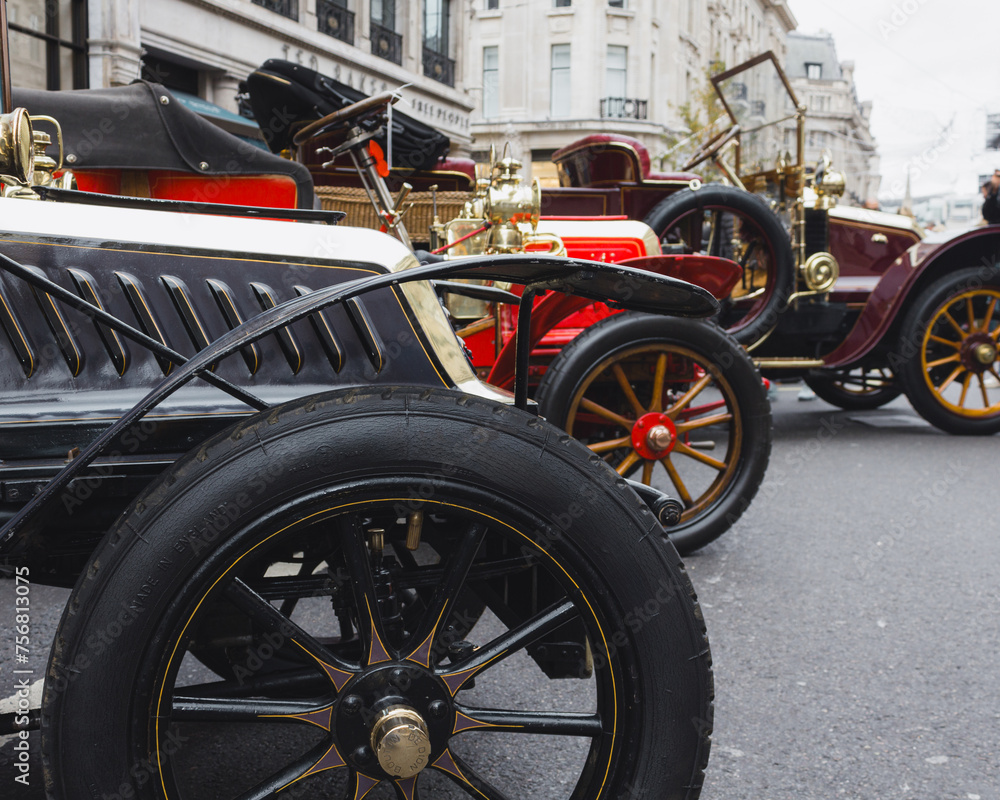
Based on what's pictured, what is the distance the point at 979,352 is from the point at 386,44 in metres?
13.7

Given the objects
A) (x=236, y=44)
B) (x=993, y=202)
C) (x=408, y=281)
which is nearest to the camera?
(x=408, y=281)

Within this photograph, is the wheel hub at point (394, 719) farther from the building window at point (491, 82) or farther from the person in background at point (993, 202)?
the building window at point (491, 82)

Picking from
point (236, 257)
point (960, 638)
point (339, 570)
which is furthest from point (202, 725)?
point (960, 638)

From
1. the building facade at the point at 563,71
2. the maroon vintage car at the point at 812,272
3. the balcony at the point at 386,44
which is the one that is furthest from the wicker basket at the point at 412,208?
the building facade at the point at 563,71

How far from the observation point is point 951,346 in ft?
19.8

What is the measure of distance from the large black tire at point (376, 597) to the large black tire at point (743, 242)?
3781 millimetres

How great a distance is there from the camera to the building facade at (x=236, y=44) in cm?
1001

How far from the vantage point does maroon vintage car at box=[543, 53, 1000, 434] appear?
5559mm

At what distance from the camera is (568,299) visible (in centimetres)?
281

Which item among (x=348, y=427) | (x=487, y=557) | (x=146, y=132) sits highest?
(x=146, y=132)

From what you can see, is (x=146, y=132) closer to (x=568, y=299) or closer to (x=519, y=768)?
(x=568, y=299)

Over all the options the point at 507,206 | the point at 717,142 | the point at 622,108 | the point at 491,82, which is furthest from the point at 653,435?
the point at 491,82

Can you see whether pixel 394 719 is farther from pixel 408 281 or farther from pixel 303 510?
pixel 408 281

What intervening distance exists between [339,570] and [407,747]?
0.29m
